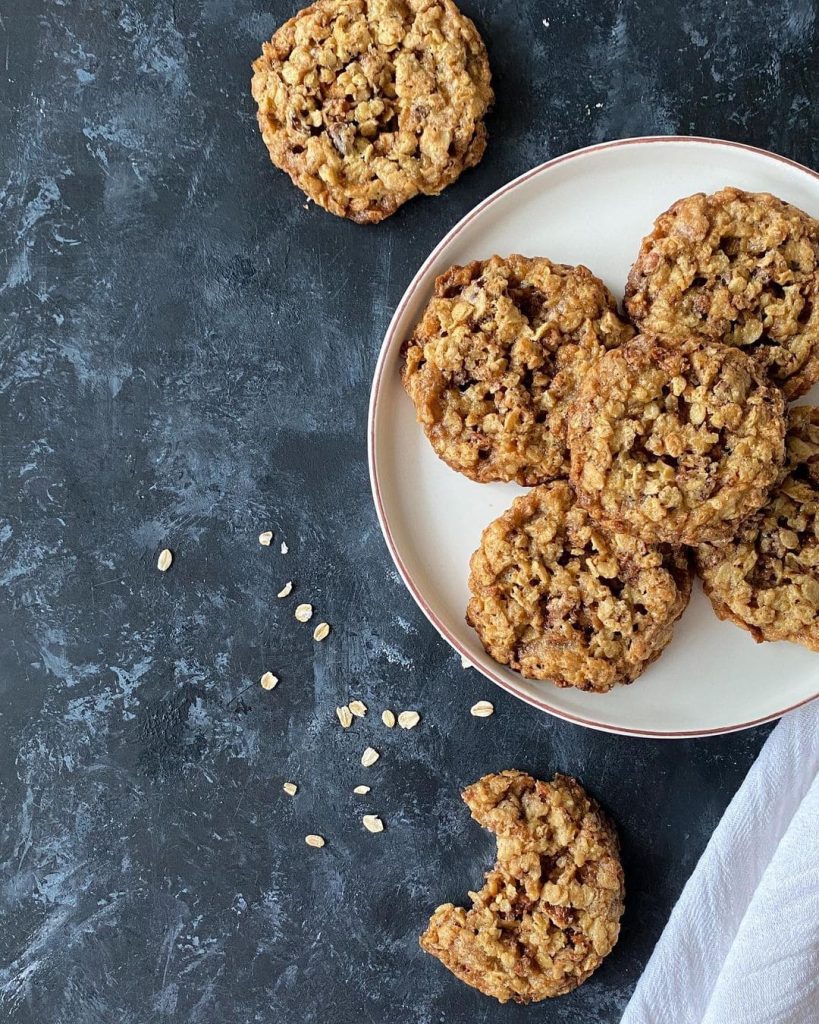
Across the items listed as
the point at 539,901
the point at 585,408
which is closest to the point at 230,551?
the point at 585,408

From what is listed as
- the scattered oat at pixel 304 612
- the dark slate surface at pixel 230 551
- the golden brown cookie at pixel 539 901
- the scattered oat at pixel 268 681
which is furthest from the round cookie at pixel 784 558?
the scattered oat at pixel 268 681

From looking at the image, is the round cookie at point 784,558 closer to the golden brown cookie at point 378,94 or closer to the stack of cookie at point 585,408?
the stack of cookie at point 585,408

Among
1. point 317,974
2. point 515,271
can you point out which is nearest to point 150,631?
point 317,974

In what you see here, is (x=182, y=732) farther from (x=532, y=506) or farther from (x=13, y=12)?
(x=13, y=12)

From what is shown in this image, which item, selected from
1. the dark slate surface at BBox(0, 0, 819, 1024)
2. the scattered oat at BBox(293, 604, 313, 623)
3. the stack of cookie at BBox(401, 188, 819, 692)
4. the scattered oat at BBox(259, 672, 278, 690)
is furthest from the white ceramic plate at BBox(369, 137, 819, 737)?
the scattered oat at BBox(259, 672, 278, 690)

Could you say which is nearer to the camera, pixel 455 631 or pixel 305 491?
pixel 455 631

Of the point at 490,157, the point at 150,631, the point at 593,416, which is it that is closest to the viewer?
the point at 593,416
